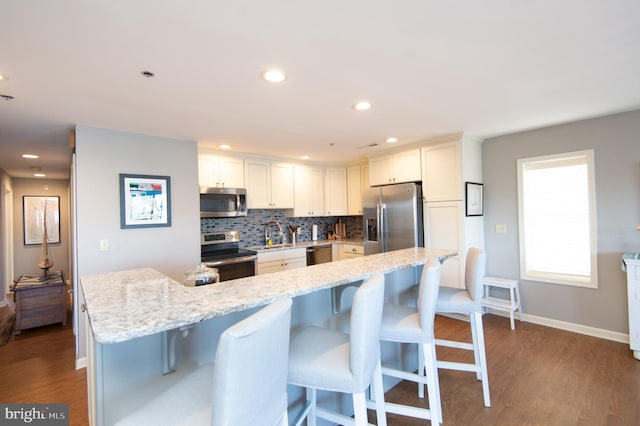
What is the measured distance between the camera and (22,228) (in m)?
5.96

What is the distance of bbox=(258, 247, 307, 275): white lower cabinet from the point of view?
4.29m

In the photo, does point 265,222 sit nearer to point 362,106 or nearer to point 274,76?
point 362,106

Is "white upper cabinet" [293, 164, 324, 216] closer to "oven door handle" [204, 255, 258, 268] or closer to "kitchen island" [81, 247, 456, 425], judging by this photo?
"oven door handle" [204, 255, 258, 268]

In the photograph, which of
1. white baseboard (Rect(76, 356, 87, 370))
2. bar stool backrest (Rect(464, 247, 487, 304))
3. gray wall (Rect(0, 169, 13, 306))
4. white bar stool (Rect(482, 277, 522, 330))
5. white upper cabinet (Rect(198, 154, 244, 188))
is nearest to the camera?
bar stool backrest (Rect(464, 247, 487, 304))

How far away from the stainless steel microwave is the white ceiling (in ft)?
3.30

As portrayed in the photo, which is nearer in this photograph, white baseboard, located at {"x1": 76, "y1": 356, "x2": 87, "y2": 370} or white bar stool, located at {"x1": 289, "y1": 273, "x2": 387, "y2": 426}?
white bar stool, located at {"x1": 289, "y1": 273, "x2": 387, "y2": 426}

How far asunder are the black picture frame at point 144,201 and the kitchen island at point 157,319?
5.18 feet

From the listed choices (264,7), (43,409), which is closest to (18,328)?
(43,409)

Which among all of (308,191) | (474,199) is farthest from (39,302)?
(474,199)

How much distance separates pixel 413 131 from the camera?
3.48 meters

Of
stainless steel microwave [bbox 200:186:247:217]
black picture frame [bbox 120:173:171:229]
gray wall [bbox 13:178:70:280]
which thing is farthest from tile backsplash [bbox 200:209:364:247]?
gray wall [bbox 13:178:70:280]

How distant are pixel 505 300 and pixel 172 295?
395cm

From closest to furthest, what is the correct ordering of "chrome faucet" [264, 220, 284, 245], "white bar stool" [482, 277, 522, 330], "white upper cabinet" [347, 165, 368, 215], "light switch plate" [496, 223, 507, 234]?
"white bar stool" [482, 277, 522, 330]
"light switch plate" [496, 223, 507, 234]
"chrome faucet" [264, 220, 284, 245]
"white upper cabinet" [347, 165, 368, 215]

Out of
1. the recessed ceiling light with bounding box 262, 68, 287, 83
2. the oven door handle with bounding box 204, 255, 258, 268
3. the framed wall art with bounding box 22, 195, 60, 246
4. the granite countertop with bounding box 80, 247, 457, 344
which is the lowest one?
the oven door handle with bounding box 204, 255, 258, 268
